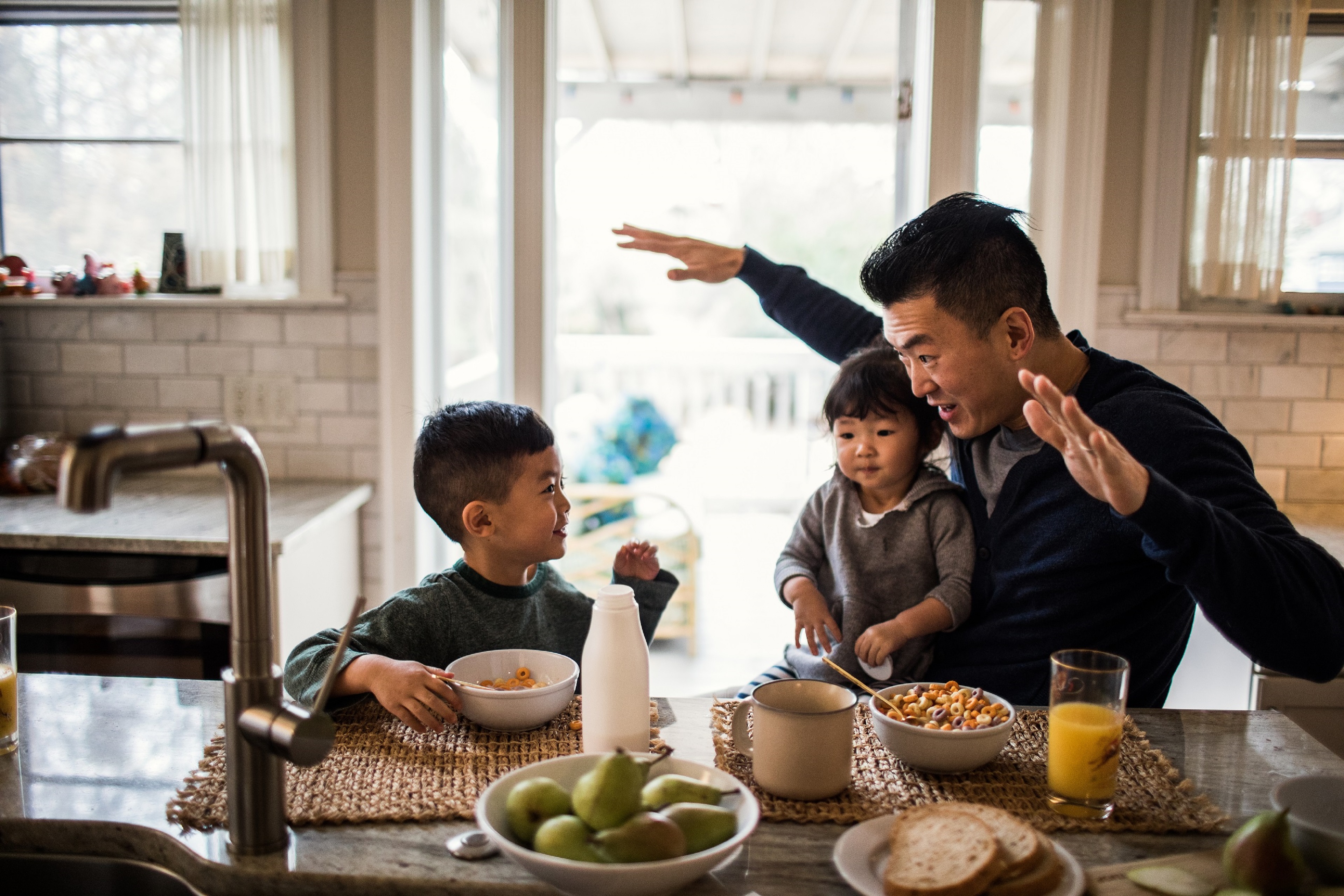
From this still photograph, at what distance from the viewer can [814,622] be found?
184cm

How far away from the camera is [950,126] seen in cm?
274

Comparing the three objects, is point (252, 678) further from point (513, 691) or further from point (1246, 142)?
point (1246, 142)

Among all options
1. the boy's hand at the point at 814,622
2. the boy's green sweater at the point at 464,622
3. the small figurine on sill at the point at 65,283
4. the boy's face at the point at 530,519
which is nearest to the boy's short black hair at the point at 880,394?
the boy's hand at the point at 814,622

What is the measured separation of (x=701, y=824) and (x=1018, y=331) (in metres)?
1.03

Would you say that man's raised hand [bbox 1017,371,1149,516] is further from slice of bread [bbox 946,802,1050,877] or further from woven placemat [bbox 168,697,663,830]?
woven placemat [bbox 168,697,663,830]

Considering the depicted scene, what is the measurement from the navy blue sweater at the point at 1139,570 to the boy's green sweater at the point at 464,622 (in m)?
0.56

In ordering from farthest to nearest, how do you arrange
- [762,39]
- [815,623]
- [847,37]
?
[762,39] < [847,37] < [815,623]

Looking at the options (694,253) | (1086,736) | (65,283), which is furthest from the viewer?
(65,283)

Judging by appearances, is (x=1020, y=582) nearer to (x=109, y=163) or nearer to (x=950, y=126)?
(x=950, y=126)

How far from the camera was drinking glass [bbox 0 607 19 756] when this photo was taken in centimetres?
125

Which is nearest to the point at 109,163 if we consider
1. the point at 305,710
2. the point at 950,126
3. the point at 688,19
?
the point at 950,126

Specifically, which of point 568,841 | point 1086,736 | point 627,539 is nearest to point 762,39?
point 627,539

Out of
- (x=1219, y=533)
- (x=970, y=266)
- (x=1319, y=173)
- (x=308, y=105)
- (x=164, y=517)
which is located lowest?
(x=164, y=517)

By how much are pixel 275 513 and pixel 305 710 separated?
5.29 feet
